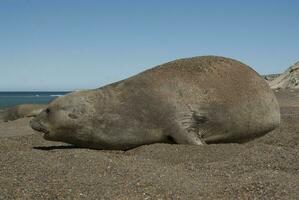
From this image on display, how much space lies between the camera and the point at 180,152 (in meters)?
5.22

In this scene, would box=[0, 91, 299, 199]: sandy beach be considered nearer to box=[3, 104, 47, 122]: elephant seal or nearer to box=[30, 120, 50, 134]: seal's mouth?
box=[30, 120, 50, 134]: seal's mouth

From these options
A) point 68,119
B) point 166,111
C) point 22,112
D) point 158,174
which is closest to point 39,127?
point 68,119

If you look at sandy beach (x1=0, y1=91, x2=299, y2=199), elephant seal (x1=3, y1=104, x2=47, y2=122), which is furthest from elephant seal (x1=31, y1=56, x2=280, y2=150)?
elephant seal (x1=3, y1=104, x2=47, y2=122)

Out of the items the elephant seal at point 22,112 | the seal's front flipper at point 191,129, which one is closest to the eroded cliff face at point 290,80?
the elephant seal at point 22,112

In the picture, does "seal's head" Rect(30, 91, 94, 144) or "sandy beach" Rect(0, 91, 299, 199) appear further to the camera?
"seal's head" Rect(30, 91, 94, 144)

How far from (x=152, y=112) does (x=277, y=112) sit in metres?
1.80

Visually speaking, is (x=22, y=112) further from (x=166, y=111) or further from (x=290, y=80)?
(x=290, y=80)

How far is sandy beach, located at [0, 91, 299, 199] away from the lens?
3.39 metres

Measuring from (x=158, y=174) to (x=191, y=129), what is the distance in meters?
1.99

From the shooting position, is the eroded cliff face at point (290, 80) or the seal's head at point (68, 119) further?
the eroded cliff face at point (290, 80)

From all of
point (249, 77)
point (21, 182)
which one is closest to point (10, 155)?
point (21, 182)

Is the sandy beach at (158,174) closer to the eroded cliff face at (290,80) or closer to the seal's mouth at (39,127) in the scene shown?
the seal's mouth at (39,127)

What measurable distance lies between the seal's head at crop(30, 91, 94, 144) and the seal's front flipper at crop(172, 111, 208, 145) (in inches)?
44.0

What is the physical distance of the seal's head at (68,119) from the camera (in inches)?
240
